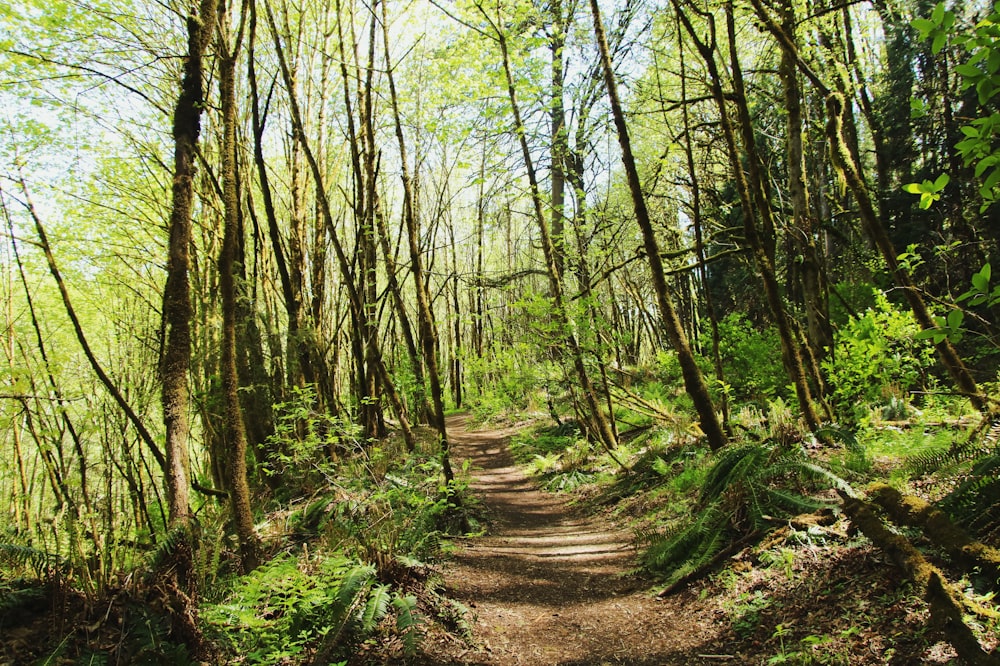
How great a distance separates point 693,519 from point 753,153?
12.6 ft

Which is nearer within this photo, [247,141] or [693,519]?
[693,519]

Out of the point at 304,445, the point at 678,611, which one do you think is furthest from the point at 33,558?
the point at 678,611

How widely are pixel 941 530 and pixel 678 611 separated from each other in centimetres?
194

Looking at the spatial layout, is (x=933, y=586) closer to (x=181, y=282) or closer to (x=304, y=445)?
(x=181, y=282)

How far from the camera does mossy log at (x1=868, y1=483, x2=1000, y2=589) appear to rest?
8.40 feet

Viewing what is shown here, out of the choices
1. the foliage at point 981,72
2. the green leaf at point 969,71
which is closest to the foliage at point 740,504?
the foliage at point 981,72

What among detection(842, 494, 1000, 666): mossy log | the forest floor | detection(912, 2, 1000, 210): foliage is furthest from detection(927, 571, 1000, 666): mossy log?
detection(912, 2, 1000, 210): foliage

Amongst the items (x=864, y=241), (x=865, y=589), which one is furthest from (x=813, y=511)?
(x=864, y=241)

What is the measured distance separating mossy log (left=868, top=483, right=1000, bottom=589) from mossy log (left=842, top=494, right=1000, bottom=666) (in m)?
0.11

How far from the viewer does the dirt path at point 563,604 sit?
12.1 feet

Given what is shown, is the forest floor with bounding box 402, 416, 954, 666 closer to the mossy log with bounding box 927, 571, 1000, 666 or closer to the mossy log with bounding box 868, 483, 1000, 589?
the mossy log with bounding box 927, 571, 1000, 666

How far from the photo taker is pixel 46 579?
323cm

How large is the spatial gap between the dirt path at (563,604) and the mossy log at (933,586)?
1147 millimetres

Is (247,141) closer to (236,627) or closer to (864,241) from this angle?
(236,627)
